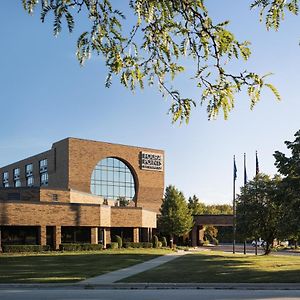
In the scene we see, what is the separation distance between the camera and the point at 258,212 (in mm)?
44125

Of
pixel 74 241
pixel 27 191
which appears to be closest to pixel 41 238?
pixel 74 241

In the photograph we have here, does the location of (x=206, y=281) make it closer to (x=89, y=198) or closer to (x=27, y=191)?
(x=27, y=191)

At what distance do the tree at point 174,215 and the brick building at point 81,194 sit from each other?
1652 millimetres

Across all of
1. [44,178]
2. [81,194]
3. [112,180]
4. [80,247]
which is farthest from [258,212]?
[44,178]

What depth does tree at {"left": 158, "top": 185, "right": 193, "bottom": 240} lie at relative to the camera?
211ft

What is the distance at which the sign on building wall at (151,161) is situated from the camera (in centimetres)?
7919

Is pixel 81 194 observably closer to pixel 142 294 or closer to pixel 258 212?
pixel 258 212

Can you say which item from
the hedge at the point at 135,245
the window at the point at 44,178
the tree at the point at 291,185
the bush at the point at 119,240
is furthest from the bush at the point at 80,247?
the window at the point at 44,178

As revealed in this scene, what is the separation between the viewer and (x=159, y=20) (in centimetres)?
470

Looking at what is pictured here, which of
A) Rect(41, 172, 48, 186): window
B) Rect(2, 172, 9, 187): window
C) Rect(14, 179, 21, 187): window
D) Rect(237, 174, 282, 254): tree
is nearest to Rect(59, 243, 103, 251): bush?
Rect(237, 174, 282, 254): tree

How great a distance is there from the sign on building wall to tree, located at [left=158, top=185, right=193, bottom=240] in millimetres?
12943

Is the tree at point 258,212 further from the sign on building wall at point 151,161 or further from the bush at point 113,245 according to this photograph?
the sign on building wall at point 151,161

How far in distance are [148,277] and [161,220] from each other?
44.0 metres

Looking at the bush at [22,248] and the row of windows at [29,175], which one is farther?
the row of windows at [29,175]
